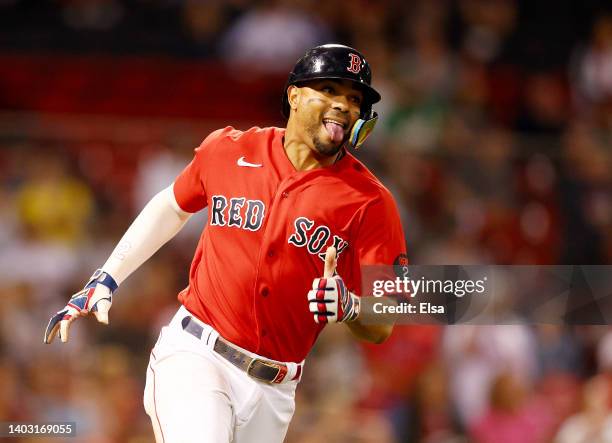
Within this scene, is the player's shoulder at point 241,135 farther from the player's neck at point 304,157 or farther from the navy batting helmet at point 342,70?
the navy batting helmet at point 342,70

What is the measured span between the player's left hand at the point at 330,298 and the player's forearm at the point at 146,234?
101cm

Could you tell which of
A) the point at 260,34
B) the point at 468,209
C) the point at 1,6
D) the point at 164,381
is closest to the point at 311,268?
the point at 164,381

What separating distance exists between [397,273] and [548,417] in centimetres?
375

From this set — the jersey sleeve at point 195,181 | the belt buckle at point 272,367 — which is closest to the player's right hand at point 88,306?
the jersey sleeve at point 195,181

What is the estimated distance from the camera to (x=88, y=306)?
4750 mm

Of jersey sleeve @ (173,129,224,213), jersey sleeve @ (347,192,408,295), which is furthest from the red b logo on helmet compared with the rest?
jersey sleeve @ (173,129,224,213)

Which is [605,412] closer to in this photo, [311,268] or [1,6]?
[311,268]

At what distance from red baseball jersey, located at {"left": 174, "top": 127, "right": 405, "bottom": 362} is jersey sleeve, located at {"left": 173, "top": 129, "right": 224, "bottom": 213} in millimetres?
62

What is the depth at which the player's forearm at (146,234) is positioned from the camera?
16.3 feet

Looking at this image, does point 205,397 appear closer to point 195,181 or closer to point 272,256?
point 272,256

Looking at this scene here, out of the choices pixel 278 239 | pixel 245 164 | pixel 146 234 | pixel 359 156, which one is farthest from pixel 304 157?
pixel 359 156

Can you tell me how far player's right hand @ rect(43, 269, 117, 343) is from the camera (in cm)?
465

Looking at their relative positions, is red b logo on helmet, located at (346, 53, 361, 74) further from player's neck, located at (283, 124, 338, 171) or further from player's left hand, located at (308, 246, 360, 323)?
player's left hand, located at (308, 246, 360, 323)

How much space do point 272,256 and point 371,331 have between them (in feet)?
1.74
